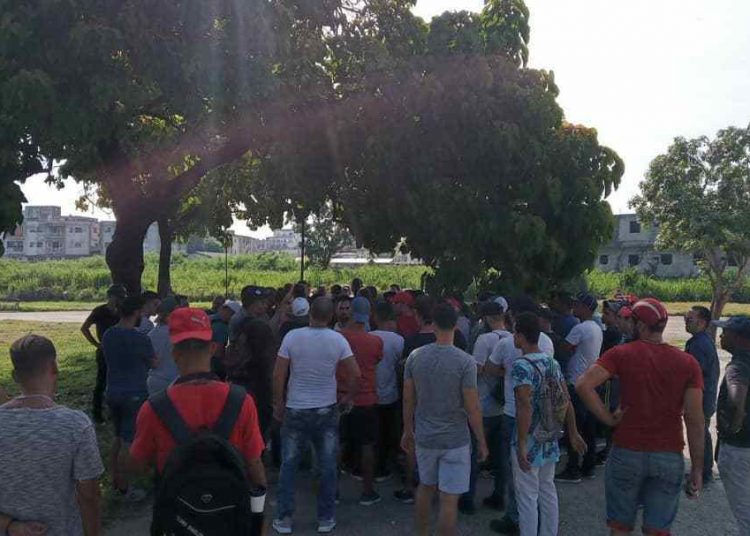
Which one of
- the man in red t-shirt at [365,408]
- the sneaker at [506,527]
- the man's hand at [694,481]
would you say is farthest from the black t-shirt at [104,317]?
the man's hand at [694,481]

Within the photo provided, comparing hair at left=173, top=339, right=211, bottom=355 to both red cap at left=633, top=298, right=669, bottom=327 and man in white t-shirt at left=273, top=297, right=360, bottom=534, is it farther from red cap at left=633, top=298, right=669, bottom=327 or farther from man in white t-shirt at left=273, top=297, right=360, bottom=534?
red cap at left=633, top=298, right=669, bottom=327

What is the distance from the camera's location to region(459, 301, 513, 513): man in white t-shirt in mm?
5453

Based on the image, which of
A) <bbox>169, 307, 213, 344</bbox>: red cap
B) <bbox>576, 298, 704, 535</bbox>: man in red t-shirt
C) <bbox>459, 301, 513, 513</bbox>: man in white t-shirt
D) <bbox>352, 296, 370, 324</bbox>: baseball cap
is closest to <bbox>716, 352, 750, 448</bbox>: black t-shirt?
<bbox>576, 298, 704, 535</bbox>: man in red t-shirt

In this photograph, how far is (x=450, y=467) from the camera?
14.5 feet

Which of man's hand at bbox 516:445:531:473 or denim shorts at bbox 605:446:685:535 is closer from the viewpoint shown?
denim shorts at bbox 605:446:685:535

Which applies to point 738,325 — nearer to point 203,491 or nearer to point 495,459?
point 495,459

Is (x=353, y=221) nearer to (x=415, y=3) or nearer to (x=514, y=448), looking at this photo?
(x=415, y=3)

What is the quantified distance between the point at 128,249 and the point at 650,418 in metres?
9.70

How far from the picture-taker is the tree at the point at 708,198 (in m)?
19.3

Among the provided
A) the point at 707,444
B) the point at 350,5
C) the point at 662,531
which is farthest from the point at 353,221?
the point at 662,531

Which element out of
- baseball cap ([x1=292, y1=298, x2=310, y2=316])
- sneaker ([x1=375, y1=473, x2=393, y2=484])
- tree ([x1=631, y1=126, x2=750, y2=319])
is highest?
tree ([x1=631, y1=126, x2=750, y2=319])

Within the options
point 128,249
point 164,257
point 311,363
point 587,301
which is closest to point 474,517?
point 311,363

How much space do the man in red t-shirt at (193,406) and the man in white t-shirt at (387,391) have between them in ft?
9.95

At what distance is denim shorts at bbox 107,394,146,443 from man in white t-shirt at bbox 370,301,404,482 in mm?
2166
